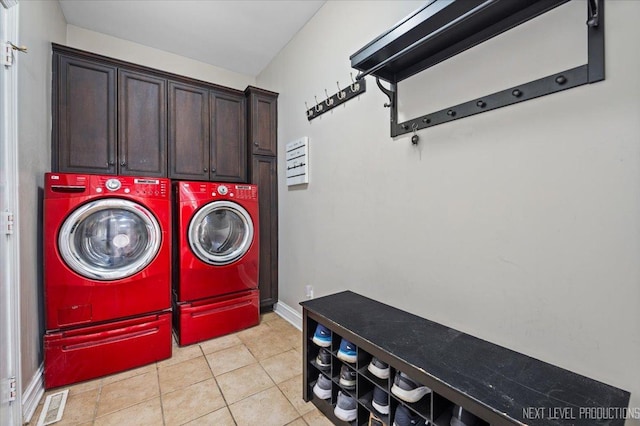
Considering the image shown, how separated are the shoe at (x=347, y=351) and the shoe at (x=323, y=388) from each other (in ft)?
0.90

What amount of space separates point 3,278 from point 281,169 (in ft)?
6.73

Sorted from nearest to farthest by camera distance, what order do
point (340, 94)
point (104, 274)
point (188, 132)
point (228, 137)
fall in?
point (104, 274) → point (340, 94) → point (188, 132) → point (228, 137)

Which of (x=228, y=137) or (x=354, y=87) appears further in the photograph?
(x=228, y=137)

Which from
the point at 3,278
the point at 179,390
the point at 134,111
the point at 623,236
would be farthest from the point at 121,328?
the point at 623,236

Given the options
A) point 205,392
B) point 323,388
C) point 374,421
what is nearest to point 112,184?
point 205,392

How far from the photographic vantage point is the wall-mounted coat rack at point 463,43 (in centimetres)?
90

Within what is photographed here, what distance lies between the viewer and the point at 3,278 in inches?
51.3

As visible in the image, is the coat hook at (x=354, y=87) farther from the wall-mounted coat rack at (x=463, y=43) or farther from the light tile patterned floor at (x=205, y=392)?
the light tile patterned floor at (x=205, y=392)

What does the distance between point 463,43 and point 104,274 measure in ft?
8.09

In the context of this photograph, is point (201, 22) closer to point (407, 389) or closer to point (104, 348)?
point (104, 348)

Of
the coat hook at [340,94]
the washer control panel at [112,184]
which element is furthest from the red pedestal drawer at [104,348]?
the coat hook at [340,94]

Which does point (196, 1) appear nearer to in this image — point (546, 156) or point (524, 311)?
point (546, 156)

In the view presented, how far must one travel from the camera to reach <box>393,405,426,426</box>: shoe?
1.09 m

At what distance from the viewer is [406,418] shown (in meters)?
1.09
